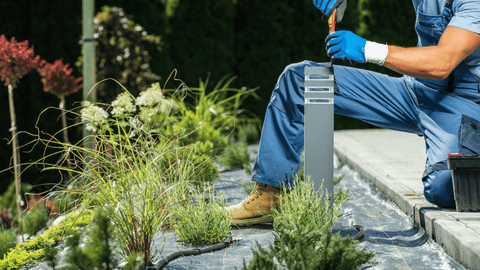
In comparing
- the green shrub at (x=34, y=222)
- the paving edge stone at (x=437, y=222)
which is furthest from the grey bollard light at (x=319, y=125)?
the green shrub at (x=34, y=222)

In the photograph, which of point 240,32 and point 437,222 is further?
point 240,32

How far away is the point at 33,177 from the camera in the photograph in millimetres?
5520

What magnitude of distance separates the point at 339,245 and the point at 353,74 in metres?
1.18

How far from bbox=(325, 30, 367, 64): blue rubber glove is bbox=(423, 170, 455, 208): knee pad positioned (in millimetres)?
657

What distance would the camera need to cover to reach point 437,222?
175cm

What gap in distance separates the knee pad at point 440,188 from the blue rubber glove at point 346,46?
2.16 ft

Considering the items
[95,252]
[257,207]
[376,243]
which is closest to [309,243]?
[376,243]

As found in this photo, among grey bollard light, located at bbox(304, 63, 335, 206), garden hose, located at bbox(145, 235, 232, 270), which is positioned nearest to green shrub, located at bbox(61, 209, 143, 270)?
garden hose, located at bbox(145, 235, 232, 270)

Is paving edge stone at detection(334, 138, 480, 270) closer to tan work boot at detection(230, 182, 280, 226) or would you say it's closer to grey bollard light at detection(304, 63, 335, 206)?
grey bollard light at detection(304, 63, 335, 206)

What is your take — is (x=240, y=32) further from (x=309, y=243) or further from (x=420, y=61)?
(x=309, y=243)

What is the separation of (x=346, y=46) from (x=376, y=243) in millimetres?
856

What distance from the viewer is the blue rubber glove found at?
1.83 m

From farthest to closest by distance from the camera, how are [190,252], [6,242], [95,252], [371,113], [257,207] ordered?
[6,242]
[371,113]
[257,207]
[190,252]
[95,252]

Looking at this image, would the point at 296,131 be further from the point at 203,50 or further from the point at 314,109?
the point at 203,50
